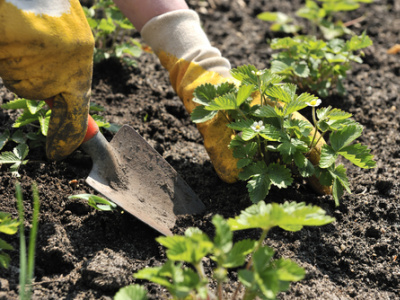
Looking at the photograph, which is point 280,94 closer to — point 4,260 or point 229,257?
point 229,257

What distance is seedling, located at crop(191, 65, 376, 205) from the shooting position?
1900 millimetres

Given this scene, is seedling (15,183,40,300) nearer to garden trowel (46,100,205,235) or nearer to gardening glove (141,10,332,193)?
garden trowel (46,100,205,235)

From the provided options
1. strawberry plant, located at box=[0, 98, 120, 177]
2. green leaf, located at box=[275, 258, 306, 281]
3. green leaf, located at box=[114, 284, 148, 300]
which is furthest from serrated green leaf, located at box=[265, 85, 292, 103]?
green leaf, located at box=[114, 284, 148, 300]

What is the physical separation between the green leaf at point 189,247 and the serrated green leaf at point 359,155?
82 cm

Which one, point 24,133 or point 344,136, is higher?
point 344,136

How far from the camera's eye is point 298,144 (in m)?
1.92

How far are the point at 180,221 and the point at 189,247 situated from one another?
645mm

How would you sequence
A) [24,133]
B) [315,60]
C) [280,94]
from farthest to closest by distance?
[315,60]
[24,133]
[280,94]

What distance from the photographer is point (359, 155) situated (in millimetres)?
1939

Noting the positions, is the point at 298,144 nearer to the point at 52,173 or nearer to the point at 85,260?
the point at 85,260

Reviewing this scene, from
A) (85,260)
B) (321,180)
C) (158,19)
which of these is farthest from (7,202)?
(321,180)

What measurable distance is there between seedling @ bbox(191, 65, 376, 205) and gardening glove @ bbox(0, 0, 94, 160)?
1.66ft

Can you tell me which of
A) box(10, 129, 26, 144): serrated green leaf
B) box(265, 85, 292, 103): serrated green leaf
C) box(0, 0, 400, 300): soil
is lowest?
box(0, 0, 400, 300): soil

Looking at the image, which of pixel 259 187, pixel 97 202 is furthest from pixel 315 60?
pixel 97 202
